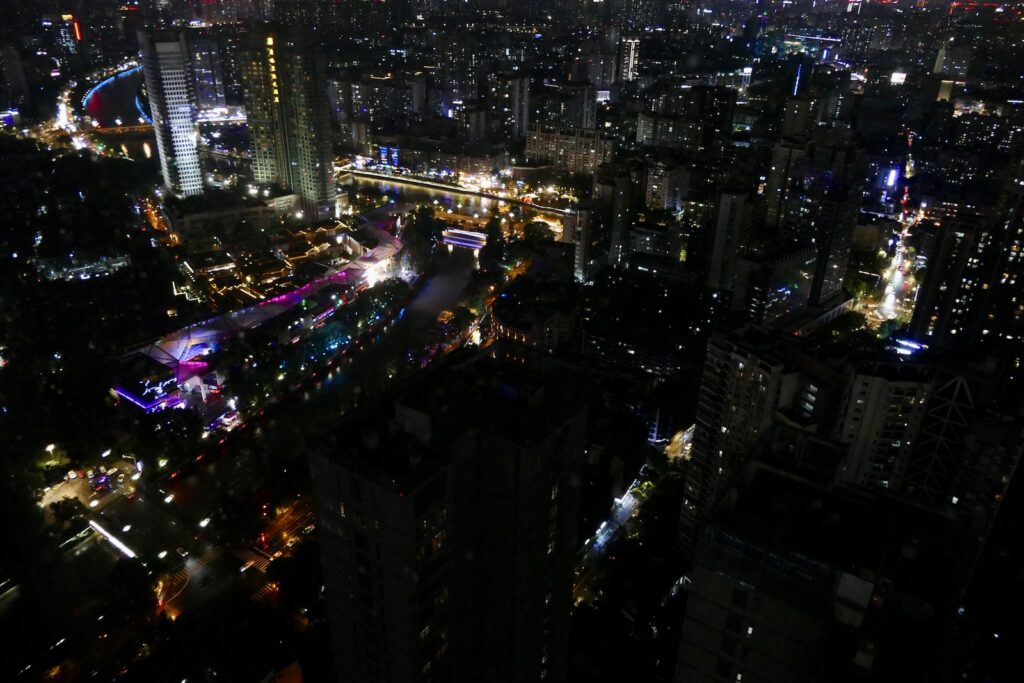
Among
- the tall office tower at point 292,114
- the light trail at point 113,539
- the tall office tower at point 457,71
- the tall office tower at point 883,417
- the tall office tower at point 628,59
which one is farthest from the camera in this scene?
the tall office tower at point 628,59

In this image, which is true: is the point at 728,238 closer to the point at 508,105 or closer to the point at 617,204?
the point at 617,204

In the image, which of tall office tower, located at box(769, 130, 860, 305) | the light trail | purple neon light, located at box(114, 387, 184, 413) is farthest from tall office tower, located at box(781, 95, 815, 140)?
the light trail

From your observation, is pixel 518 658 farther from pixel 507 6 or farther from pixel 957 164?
pixel 507 6

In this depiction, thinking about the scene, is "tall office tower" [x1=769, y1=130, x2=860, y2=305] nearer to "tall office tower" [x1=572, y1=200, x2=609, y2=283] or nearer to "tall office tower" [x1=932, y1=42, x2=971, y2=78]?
"tall office tower" [x1=572, y1=200, x2=609, y2=283]

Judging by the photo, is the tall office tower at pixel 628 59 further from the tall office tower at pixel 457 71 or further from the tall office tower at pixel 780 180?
the tall office tower at pixel 780 180

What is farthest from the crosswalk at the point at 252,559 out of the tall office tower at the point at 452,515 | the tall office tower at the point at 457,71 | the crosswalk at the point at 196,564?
the tall office tower at the point at 457,71

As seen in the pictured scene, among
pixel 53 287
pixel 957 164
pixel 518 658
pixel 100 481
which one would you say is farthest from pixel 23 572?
pixel 957 164

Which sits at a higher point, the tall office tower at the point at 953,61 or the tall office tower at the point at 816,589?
the tall office tower at the point at 953,61
